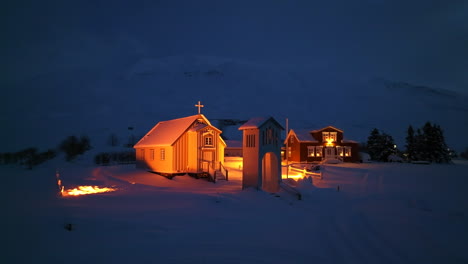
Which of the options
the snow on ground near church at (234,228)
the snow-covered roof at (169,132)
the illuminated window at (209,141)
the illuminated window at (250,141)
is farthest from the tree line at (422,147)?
the illuminated window at (250,141)

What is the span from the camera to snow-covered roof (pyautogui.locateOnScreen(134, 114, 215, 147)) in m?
29.0

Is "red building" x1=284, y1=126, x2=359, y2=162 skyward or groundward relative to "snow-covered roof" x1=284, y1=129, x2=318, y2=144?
groundward

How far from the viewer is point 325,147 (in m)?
48.8

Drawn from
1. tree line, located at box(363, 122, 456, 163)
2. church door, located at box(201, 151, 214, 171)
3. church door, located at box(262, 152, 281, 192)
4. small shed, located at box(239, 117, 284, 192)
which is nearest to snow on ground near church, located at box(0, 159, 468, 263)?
small shed, located at box(239, 117, 284, 192)

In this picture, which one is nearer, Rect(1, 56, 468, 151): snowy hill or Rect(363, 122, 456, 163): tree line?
Rect(363, 122, 456, 163): tree line

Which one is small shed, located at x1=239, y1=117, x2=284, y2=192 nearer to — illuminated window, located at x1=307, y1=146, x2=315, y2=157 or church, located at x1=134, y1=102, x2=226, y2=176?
church, located at x1=134, y1=102, x2=226, y2=176

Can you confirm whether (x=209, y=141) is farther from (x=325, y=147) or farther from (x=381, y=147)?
(x=381, y=147)

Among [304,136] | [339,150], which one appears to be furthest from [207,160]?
[339,150]

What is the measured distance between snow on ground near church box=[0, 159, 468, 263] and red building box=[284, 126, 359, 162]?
1132 inches

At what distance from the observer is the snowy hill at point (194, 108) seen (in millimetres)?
103019

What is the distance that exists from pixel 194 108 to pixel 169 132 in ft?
385

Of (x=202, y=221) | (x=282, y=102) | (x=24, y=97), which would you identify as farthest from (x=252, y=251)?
(x=24, y=97)

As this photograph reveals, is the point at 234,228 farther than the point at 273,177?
No

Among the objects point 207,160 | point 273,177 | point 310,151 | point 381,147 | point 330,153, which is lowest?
point 273,177
